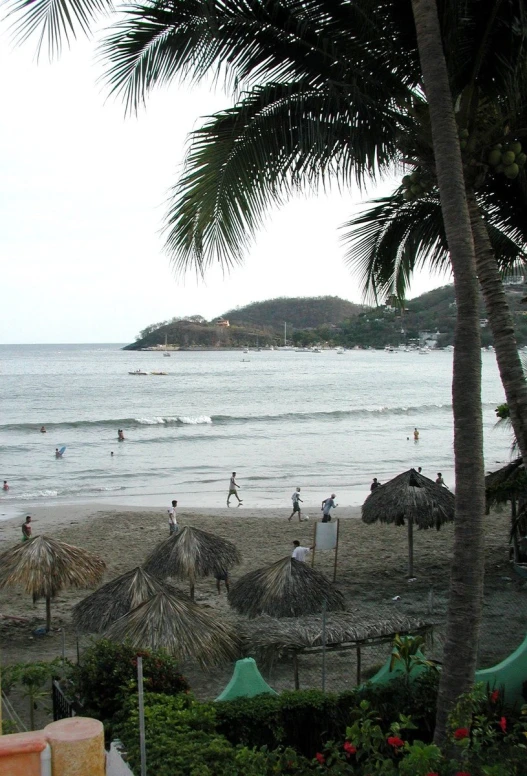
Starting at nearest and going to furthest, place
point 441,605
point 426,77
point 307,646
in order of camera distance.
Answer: point 426,77, point 307,646, point 441,605

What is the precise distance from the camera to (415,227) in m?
8.16

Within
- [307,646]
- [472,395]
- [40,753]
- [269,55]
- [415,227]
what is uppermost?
[269,55]

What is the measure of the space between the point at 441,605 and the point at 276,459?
990 inches

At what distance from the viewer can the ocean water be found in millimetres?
29281

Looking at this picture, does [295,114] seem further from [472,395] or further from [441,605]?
[441,605]

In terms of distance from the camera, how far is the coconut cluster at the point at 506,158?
551 cm

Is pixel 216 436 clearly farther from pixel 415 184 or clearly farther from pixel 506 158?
pixel 506 158

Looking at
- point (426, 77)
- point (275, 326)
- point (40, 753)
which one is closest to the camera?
point (40, 753)

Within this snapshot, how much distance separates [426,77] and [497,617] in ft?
27.3

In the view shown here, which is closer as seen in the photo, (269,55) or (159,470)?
(269,55)

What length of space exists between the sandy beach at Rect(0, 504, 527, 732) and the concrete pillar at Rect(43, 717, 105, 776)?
5.37 metres

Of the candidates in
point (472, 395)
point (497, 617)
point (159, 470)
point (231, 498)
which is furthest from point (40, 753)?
point (159, 470)

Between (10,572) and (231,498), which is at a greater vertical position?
(10,572)

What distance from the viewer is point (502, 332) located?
17.9 feet
